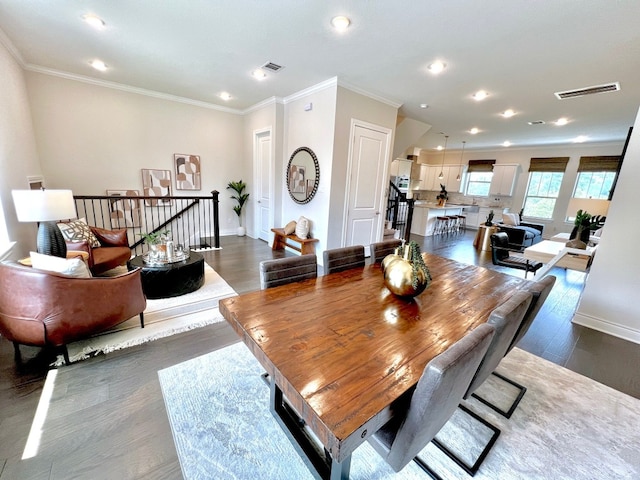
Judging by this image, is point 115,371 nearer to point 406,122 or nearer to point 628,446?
point 628,446

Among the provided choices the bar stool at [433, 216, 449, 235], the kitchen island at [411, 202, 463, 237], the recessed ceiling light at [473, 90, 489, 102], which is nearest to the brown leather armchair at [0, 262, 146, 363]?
the recessed ceiling light at [473, 90, 489, 102]

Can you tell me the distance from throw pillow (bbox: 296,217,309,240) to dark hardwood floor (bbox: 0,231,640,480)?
90.7 inches

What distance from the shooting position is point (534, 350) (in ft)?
7.88

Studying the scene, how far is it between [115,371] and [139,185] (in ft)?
14.4

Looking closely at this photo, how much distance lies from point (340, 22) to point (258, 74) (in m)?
1.83

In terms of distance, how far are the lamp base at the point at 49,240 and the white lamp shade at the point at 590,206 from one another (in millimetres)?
6368

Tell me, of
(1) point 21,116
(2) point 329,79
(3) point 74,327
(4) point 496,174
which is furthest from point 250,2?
(4) point 496,174

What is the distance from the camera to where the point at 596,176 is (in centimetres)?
745

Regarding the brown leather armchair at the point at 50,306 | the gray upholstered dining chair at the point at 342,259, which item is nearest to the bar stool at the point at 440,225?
the gray upholstered dining chair at the point at 342,259

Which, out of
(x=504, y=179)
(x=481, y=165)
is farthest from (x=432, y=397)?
(x=481, y=165)

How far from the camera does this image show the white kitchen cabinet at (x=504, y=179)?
28.5 ft

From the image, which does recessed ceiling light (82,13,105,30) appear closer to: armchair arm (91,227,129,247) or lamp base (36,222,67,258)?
lamp base (36,222,67,258)

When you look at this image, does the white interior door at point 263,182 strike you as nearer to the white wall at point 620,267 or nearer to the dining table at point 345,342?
the dining table at point 345,342

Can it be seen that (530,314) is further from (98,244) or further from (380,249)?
(98,244)
